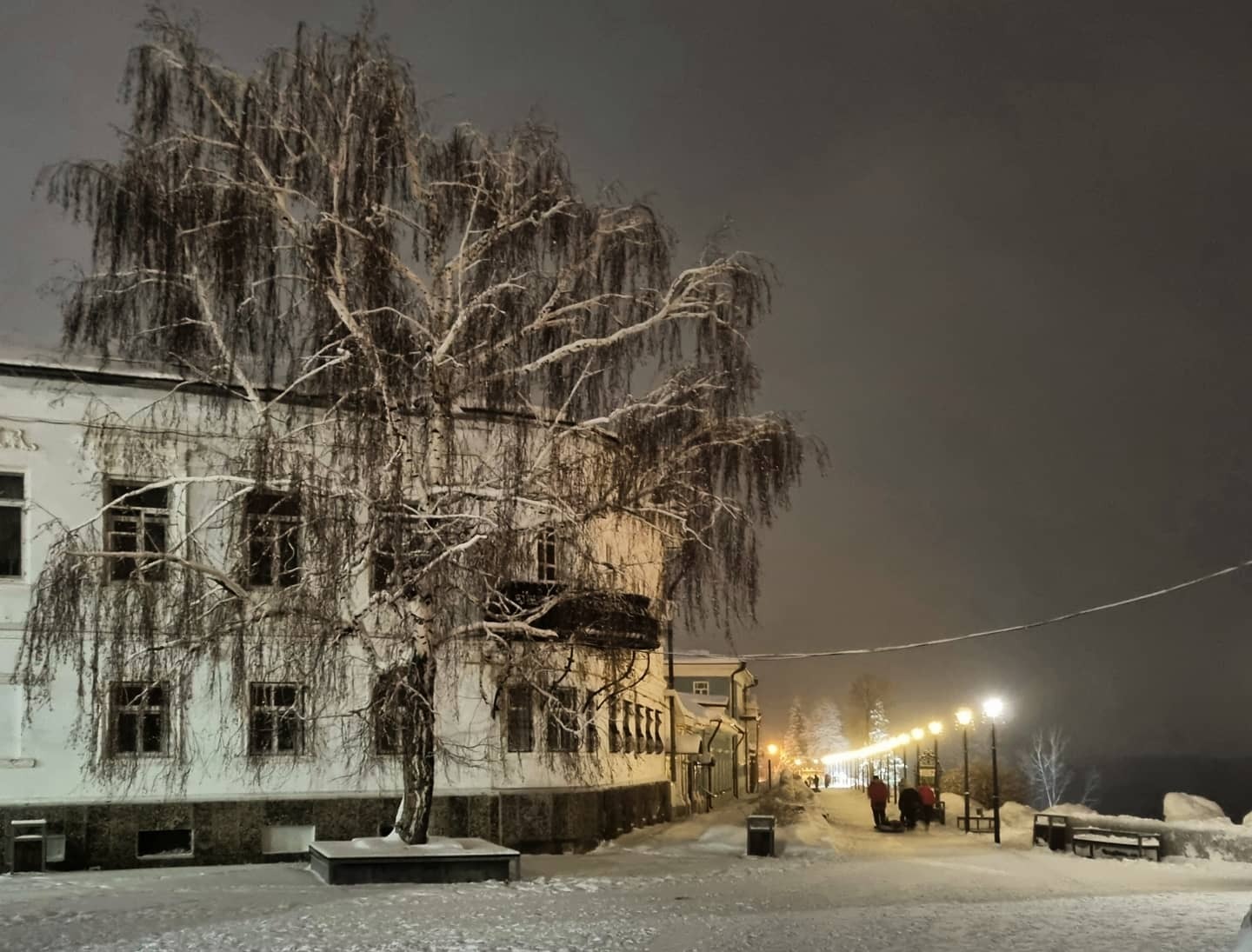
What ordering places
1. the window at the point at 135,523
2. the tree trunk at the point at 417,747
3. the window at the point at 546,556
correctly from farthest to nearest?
the window at the point at 135,523, the window at the point at 546,556, the tree trunk at the point at 417,747

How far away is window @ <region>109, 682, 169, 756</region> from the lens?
2470 centimetres

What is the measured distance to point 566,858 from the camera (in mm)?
26328

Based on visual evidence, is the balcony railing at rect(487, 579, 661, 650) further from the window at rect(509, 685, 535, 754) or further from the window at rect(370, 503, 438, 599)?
the window at rect(509, 685, 535, 754)

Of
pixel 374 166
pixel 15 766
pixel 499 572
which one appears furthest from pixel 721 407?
pixel 15 766

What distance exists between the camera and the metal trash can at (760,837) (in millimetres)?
27734

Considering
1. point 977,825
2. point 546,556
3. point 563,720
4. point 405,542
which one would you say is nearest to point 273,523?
point 405,542

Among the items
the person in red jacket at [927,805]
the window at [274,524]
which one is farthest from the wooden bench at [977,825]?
the window at [274,524]

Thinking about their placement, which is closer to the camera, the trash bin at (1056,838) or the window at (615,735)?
the trash bin at (1056,838)

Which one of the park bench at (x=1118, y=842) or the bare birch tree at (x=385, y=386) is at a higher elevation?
the bare birch tree at (x=385, y=386)

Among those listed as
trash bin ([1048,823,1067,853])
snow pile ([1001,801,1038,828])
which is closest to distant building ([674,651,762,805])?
snow pile ([1001,801,1038,828])

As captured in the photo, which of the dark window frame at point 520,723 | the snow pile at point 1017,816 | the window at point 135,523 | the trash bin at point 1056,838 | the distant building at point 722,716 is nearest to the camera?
the window at point 135,523

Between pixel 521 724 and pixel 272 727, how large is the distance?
4981 mm

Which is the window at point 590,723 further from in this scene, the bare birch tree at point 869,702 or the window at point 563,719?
the bare birch tree at point 869,702

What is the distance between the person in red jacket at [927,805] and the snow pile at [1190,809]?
8.14 meters
